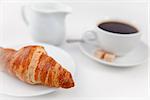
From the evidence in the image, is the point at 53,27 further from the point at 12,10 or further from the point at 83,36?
the point at 12,10

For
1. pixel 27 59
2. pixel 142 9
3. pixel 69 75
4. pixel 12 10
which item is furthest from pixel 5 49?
pixel 142 9

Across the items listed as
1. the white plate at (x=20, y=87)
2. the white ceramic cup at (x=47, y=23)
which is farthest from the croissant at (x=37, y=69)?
the white ceramic cup at (x=47, y=23)

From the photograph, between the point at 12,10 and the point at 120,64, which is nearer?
the point at 120,64

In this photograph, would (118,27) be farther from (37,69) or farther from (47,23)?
(37,69)

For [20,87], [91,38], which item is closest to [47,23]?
[91,38]

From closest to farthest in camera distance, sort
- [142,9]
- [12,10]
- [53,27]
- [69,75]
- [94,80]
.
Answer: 1. [69,75]
2. [94,80]
3. [53,27]
4. [12,10]
5. [142,9]

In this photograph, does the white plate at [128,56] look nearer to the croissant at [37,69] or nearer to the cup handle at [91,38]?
the cup handle at [91,38]
